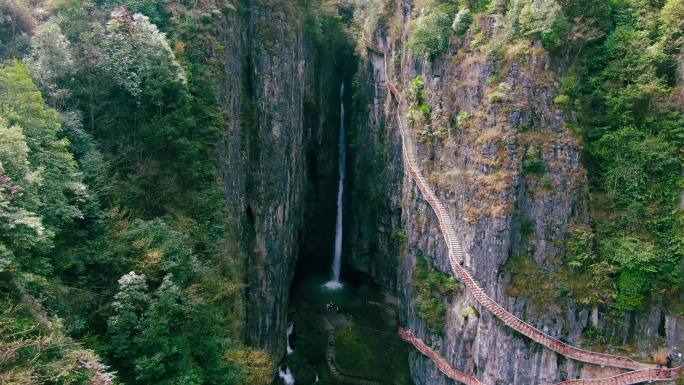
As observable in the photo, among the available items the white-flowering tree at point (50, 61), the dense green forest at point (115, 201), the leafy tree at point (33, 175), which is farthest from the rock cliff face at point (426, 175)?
the leafy tree at point (33, 175)

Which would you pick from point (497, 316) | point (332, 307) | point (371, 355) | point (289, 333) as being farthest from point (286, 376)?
point (497, 316)

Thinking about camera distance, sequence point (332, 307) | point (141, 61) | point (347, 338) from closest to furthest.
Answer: point (141, 61) < point (347, 338) < point (332, 307)

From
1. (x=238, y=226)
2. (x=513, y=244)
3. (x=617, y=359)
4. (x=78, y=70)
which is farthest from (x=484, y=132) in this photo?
(x=78, y=70)

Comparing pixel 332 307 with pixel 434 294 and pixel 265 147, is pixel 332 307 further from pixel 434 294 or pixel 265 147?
pixel 265 147

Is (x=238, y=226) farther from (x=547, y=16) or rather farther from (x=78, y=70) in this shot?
(x=547, y=16)

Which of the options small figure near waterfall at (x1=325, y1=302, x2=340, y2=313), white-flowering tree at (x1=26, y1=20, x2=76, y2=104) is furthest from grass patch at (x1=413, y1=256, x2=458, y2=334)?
white-flowering tree at (x1=26, y1=20, x2=76, y2=104)

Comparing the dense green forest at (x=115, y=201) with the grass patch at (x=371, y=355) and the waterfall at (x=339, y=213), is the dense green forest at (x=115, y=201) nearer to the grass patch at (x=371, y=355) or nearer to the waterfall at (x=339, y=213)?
the grass patch at (x=371, y=355)
